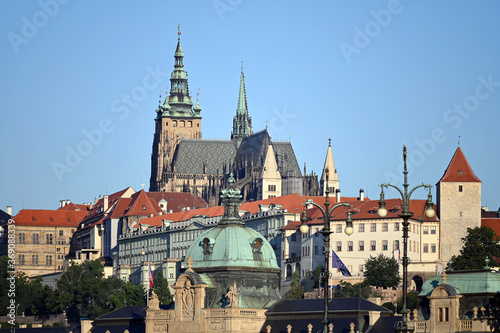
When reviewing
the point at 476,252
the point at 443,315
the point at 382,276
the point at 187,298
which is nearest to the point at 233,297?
the point at 187,298

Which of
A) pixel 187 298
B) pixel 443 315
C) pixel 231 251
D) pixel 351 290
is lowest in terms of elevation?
pixel 351 290

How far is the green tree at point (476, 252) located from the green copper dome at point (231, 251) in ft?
243

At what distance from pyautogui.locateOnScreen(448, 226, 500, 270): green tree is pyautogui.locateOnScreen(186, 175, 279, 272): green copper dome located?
74.2 metres

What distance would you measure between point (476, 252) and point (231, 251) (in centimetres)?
8534

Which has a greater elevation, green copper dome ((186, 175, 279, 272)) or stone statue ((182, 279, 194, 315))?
green copper dome ((186, 175, 279, 272))

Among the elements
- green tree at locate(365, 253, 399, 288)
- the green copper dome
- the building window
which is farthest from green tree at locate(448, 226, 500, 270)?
the building window

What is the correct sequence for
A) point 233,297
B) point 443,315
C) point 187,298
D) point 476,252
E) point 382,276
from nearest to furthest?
point 443,315 < point 233,297 < point 187,298 < point 476,252 < point 382,276

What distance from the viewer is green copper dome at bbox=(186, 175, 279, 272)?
11324 centimetres

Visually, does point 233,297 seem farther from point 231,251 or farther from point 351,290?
point 351,290

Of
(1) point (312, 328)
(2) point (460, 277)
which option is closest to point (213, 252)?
(1) point (312, 328)

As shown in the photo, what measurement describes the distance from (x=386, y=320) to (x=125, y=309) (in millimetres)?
29676

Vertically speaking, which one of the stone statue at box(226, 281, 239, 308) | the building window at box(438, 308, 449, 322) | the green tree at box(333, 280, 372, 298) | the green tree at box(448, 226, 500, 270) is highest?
the green tree at box(448, 226, 500, 270)

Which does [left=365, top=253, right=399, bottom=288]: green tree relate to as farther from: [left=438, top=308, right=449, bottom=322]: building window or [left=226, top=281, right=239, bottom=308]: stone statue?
[left=438, top=308, right=449, bottom=322]: building window

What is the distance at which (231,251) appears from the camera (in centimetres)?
11344
